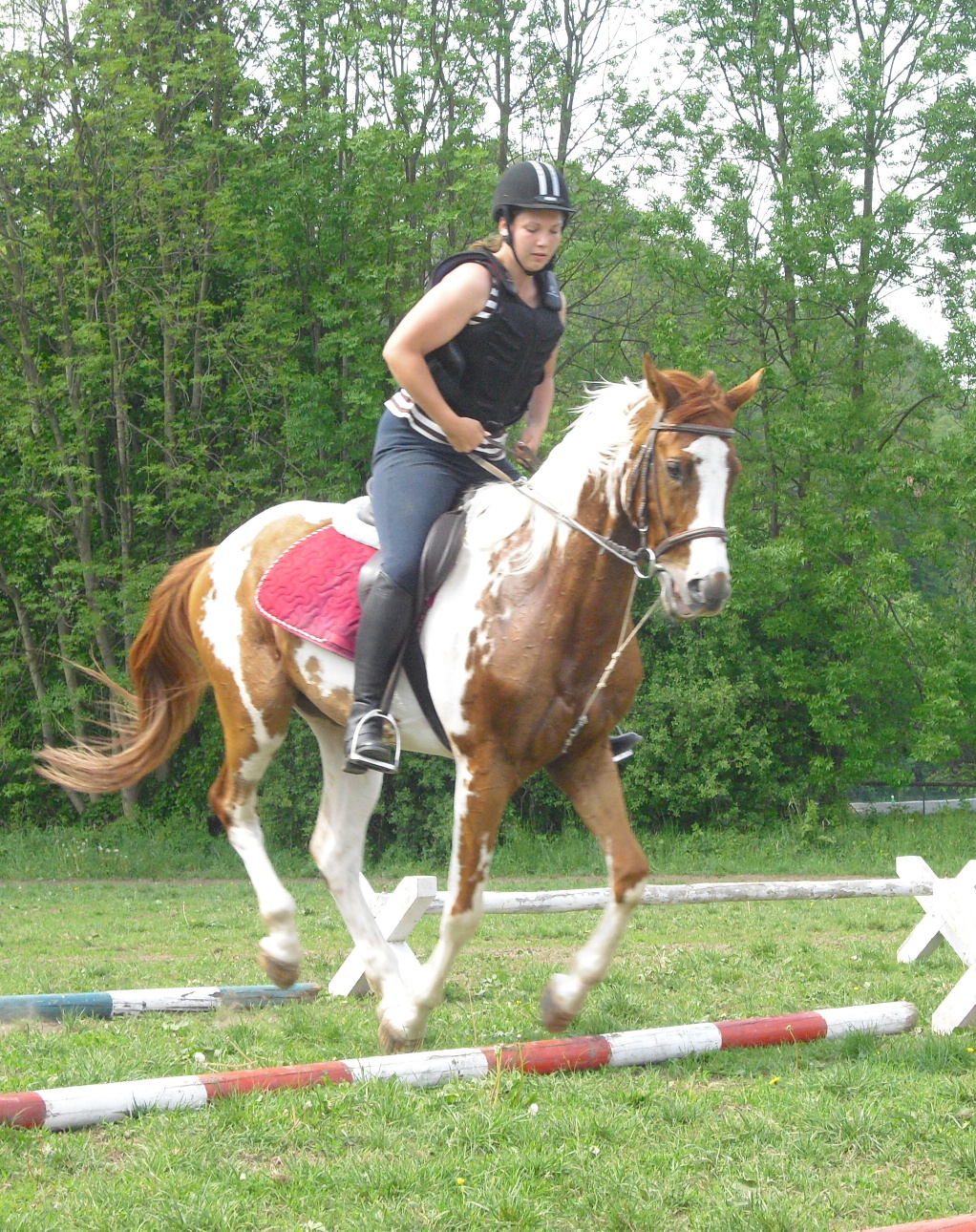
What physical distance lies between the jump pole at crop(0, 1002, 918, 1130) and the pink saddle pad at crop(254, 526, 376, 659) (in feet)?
5.72

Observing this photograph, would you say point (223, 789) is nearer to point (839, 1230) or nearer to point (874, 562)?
point (839, 1230)

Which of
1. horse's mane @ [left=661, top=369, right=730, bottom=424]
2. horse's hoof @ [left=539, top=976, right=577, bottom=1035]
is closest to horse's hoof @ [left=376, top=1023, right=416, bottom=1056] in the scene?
horse's hoof @ [left=539, top=976, right=577, bottom=1035]

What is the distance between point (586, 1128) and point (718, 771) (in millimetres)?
16309

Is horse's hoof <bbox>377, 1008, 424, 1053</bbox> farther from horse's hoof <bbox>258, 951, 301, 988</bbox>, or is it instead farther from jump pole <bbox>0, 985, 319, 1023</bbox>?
jump pole <bbox>0, 985, 319, 1023</bbox>

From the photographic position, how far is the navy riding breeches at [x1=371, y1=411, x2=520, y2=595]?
16.8 ft

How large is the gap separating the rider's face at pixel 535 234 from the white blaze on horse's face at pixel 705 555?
114cm

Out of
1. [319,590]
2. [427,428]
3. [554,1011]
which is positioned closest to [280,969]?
[554,1011]

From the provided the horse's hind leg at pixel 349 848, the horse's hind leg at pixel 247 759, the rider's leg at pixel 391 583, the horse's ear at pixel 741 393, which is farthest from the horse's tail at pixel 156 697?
the horse's ear at pixel 741 393

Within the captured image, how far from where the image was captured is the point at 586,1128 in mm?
3943

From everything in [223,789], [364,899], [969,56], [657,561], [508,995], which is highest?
[969,56]

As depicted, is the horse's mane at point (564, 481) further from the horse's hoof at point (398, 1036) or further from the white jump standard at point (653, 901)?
the horse's hoof at point (398, 1036)

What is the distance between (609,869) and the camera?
16.0ft

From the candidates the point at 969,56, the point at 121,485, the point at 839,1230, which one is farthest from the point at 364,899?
the point at 969,56

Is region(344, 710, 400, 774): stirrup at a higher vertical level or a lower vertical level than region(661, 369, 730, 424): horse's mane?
lower
